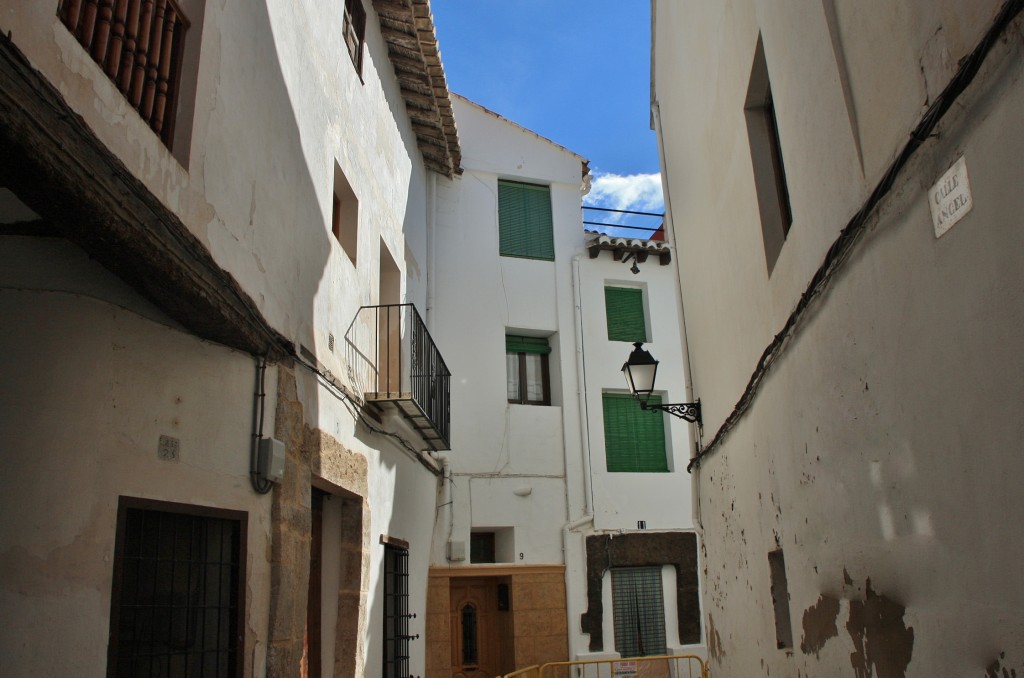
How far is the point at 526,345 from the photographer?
40.7 feet

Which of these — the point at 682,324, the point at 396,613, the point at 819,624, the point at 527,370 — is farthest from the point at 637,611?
the point at 819,624

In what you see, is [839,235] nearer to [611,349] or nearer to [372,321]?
[372,321]

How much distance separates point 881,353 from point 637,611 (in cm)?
906

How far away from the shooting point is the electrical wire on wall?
2154 mm

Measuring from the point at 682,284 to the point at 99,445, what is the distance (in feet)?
19.6

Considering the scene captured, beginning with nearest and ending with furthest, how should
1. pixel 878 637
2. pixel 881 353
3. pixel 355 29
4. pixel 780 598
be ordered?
1. pixel 881 353
2. pixel 878 637
3. pixel 780 598
4. pixel 355 29

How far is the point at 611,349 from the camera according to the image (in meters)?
12.5

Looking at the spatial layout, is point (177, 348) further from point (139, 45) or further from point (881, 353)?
point (881, 353)

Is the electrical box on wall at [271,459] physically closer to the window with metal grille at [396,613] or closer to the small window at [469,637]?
the window with metal grille at [396,613]

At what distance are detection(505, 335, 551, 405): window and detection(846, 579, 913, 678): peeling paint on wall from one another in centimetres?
859

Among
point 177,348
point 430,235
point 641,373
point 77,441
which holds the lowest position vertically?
point 77,441

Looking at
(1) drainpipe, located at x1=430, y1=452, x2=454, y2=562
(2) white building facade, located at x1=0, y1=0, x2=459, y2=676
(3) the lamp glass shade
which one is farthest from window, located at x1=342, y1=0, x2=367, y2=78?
(1) drainpipe, located at x1=430, y1=452, x2=454, y2=562

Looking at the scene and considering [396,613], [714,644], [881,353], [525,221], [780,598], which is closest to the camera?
[881,353]

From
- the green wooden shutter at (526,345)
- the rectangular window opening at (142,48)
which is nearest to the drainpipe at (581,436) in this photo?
the green wooden shutter at (526,345)
